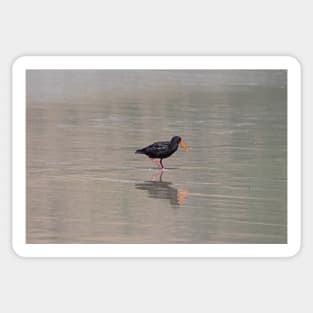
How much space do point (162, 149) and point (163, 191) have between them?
403 mm

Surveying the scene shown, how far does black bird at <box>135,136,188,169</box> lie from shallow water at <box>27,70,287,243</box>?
64mm

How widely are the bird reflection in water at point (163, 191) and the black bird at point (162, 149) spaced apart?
19 cm

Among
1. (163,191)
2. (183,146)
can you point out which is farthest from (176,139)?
(163,191)

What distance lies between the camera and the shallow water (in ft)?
188

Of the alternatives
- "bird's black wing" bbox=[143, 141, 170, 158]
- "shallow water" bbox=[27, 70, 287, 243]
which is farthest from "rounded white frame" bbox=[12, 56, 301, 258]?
"bird's black wing" bbox=[143, 141, 170, 158]

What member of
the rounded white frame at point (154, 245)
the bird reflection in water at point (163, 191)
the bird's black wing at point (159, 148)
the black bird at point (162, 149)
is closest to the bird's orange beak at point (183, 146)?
the black bird at point (162, 149)

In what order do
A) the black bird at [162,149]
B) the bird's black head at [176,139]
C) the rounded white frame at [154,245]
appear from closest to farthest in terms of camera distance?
1. the rounded white frame at [154,245]
2. the black bird at [162,149]
3. the bird's black head at [176,139]

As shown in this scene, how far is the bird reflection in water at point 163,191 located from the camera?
57594 millimetres

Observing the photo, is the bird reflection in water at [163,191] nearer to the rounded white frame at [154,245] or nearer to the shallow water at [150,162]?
the shallow water at [150,162]

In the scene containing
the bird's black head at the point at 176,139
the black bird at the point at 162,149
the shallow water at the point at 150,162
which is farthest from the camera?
the bird's black head at the point at 176,139

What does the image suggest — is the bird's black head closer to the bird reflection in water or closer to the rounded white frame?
the bird reflection in water

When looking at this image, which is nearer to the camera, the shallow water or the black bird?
the shallow water

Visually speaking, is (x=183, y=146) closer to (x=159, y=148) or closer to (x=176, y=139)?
(x=176, y=139)

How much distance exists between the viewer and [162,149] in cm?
5756
